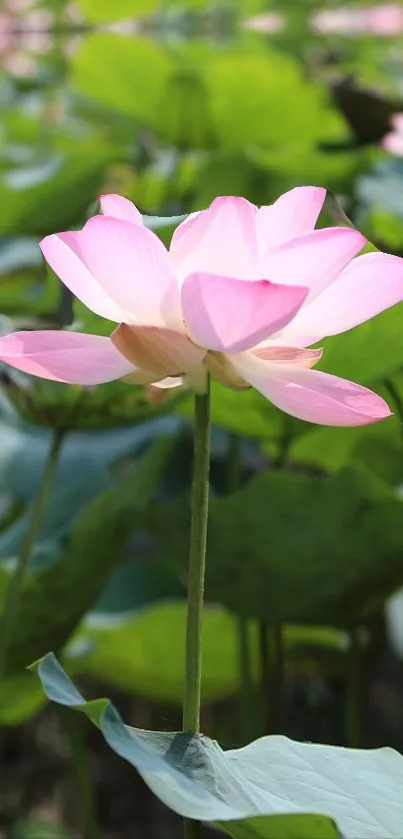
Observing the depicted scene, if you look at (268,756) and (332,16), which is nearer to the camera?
(268,756)

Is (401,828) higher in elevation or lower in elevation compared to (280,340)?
lower

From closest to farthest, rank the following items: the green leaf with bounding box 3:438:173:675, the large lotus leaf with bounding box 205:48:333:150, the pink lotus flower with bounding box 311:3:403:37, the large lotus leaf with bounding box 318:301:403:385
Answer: the large lotus leaf with bounding box 318:301:403:385, the green leaf with bounding box 3:438:173:675, the large lotus leaf with bounding box 205:48:333:150, the pink lotus flower with bounding box 311:3:403:37

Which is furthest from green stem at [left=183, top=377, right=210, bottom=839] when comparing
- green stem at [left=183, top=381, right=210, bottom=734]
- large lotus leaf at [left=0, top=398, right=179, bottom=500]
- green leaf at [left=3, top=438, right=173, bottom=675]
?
large lotus leaf at [left=0, top=398, right=179, bottom=500]

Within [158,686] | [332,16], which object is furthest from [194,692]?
[332,16]

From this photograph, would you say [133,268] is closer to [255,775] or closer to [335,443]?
[255,775]

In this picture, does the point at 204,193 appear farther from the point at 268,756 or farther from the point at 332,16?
the point at 332,16

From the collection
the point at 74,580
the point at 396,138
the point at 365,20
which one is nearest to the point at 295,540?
the point at 74,580

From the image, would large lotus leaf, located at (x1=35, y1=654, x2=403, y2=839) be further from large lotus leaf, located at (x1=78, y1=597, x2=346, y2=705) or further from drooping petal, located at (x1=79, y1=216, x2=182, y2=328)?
large lotus leaf, located at (x1=78, y1=597, x2=346, y2=705)
